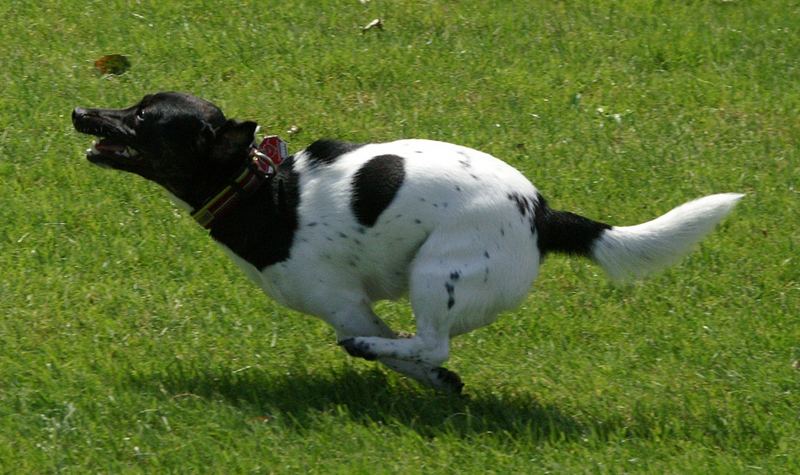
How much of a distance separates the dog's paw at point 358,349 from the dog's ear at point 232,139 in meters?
0.86

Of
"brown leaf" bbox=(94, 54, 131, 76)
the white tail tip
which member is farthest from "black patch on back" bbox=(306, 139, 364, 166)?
"brown leaf" bbox=(94, 54, 131, 76)

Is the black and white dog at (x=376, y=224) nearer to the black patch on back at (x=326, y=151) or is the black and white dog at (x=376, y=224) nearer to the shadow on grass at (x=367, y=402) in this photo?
the black patch on back at (x=326, y=151)

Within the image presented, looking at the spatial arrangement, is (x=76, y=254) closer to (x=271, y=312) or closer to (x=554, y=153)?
(x=271, y=312)

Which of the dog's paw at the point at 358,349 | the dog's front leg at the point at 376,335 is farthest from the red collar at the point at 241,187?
the dog's paw at the point at 358,349

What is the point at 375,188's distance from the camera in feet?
17.2

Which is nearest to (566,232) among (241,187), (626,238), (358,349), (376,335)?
(626,238)

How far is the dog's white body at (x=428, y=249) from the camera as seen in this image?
5.14m

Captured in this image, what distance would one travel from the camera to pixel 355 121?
808 centimetres

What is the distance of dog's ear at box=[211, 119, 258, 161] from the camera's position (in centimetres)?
520

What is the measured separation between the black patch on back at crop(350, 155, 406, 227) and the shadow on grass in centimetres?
71

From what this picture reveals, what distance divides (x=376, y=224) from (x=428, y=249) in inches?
9.2

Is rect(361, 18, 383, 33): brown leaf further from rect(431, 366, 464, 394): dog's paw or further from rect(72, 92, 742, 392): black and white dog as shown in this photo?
rect(431, 366, 464, 394): dog's paw

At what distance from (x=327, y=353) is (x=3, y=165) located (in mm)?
2598

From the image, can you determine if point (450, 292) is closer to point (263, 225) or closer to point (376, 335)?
point (376, 335)
